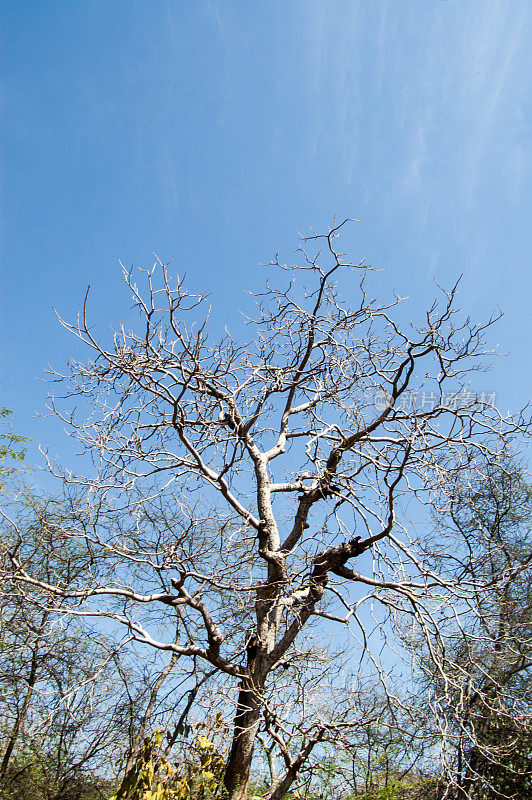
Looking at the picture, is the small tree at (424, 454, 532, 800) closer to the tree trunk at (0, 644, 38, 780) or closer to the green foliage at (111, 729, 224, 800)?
the green foliage at (111, 729, 224, 800)

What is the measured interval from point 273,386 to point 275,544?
64.6 inches

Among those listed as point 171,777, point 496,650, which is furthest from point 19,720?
point 496,650

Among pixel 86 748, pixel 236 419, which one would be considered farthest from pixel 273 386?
pixel 86 748

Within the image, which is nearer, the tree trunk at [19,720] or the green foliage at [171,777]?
the green foliage at [171,777]

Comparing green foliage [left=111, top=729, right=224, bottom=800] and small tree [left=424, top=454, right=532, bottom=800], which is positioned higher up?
small tree [left=424, top=454, right=532, bottom=800]

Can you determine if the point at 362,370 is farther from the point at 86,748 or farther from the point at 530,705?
the point at 86,748

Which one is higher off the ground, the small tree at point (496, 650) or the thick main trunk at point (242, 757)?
the small tree at point (496, 650)

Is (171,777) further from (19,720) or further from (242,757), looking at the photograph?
(19,720)

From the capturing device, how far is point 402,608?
208 inches

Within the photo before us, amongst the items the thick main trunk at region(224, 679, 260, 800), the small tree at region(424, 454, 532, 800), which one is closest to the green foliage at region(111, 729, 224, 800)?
the thick main trunk at region(224, 679, 260, 800)

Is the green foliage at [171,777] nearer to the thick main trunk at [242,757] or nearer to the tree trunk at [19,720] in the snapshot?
the thick main trunk at [242,757]

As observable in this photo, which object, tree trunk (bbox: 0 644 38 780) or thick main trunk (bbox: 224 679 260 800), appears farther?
tree trunk (bbox: 0 644 38 780)

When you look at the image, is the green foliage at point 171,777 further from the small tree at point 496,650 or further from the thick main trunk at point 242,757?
the small tree at point 496,650

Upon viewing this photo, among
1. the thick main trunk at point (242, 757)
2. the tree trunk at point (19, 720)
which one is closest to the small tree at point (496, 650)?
the thick main trunk at point (242, 757)
